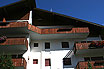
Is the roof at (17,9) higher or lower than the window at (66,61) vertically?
higher

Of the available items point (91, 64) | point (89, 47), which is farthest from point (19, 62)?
point (89, 47)

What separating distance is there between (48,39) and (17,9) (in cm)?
590

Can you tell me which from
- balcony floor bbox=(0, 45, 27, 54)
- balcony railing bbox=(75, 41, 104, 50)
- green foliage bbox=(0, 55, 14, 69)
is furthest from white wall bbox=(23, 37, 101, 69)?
green foliage bbox=(0, 55, 14, 69)

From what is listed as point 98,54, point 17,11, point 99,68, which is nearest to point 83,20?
point 98,54

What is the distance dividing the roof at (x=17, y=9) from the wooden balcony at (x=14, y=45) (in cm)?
432

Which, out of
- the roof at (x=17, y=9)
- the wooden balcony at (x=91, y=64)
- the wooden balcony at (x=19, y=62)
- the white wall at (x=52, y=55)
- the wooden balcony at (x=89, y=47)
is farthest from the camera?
the roof at (x=17, y=9)

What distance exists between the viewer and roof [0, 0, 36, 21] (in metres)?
21.4

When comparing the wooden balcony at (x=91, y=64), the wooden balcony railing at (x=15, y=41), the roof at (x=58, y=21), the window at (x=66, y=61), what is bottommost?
the wooden balcony at (x=91, y=64)

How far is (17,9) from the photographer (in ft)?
73.6

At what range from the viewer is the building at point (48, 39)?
18.9 meters

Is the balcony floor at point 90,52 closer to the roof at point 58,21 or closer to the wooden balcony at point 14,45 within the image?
the roof at point 58,21

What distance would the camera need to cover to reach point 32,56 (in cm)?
1988

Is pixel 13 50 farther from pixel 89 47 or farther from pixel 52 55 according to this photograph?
pixel 89 47

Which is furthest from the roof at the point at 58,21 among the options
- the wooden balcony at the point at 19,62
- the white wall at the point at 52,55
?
the wooden balcony at the point at 19,62
